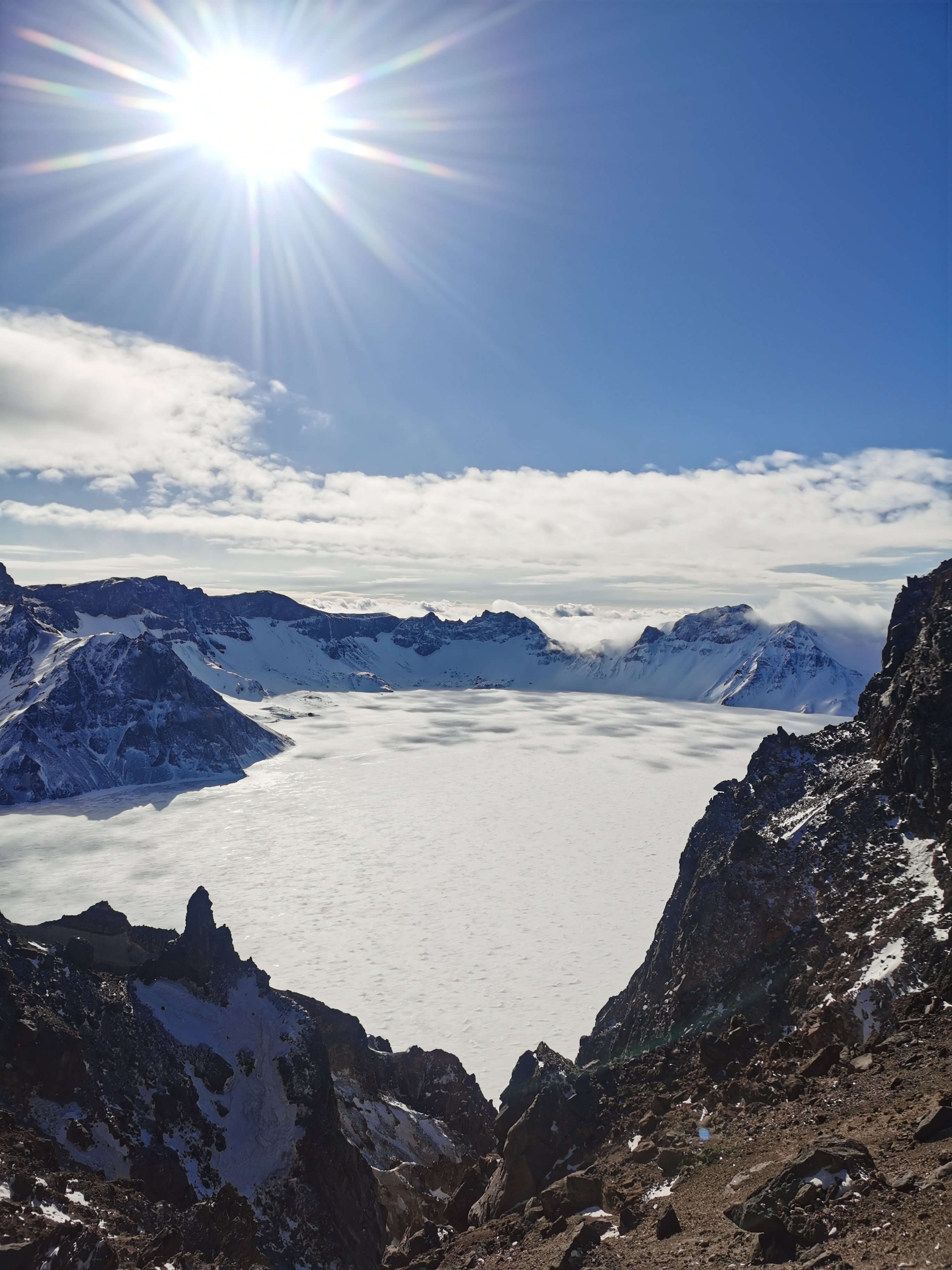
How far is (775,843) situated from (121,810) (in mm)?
181403

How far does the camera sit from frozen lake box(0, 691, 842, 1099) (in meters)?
75.2

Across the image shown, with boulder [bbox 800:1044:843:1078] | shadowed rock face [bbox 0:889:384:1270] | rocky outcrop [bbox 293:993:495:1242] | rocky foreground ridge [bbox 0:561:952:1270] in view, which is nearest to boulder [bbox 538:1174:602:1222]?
rocky foreground ridge [bbox 0:561:952:1270]

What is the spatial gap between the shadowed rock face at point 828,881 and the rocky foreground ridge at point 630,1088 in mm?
152

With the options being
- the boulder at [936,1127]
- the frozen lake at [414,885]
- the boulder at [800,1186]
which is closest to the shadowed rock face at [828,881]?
the boulder at [936,1127]

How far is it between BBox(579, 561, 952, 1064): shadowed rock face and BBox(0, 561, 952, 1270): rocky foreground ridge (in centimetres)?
15

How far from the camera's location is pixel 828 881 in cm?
3416

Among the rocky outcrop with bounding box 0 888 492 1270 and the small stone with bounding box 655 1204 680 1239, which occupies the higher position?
the small stone with bounding box 655 1204 680 1239

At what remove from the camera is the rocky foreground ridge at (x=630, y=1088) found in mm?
16062

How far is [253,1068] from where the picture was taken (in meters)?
34.4

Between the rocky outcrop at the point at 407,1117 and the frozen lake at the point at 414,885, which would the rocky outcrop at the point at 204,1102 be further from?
the frozen lake at the point at 414,885

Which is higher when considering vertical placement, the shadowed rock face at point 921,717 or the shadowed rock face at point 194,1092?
the shadowed rock face at point 921,717

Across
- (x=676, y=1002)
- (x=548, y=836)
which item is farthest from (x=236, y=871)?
(x=676, y=1002)

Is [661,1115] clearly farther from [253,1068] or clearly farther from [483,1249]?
[253,1068]

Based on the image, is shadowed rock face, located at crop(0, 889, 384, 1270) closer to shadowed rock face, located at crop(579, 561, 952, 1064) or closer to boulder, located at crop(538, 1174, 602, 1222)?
boulder, located at crop(538, 1174, 602, 1222)
